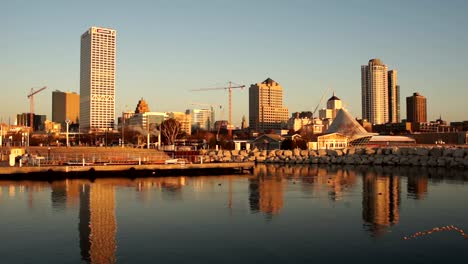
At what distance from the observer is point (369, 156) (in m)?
67.3

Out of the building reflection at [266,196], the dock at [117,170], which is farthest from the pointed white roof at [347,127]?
the building reflection at [266,196]

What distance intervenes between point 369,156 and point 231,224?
50.3 m

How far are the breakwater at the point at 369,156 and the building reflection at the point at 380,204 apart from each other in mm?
22348

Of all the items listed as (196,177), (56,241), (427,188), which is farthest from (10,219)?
(427,188)

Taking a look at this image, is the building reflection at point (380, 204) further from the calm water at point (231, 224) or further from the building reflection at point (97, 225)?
the building reflection at point (97, 225)

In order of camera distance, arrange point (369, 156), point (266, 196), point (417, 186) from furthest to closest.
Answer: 1. point (369, 156)
2. point (417, 186)
3. point (266, 196)

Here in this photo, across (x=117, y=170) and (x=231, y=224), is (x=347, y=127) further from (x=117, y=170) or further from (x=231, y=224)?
(x=231, y=224)

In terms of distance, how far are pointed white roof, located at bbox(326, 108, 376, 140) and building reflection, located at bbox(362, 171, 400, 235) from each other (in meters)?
81.2

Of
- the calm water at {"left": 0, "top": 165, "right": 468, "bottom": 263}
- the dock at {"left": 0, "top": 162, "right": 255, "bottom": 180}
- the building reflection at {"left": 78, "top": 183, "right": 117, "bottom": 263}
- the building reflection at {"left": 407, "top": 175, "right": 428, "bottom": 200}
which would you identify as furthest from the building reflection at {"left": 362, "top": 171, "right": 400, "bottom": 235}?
the dock at {"left": 0, "top": 162, "right": 255, "bottom": 180}

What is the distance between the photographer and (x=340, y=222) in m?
21.4

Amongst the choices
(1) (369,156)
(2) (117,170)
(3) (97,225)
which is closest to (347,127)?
(1) (369,156)

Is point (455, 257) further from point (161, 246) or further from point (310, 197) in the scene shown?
point (310, 197)

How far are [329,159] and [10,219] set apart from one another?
5288cm

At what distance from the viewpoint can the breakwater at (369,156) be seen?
5906 cm
